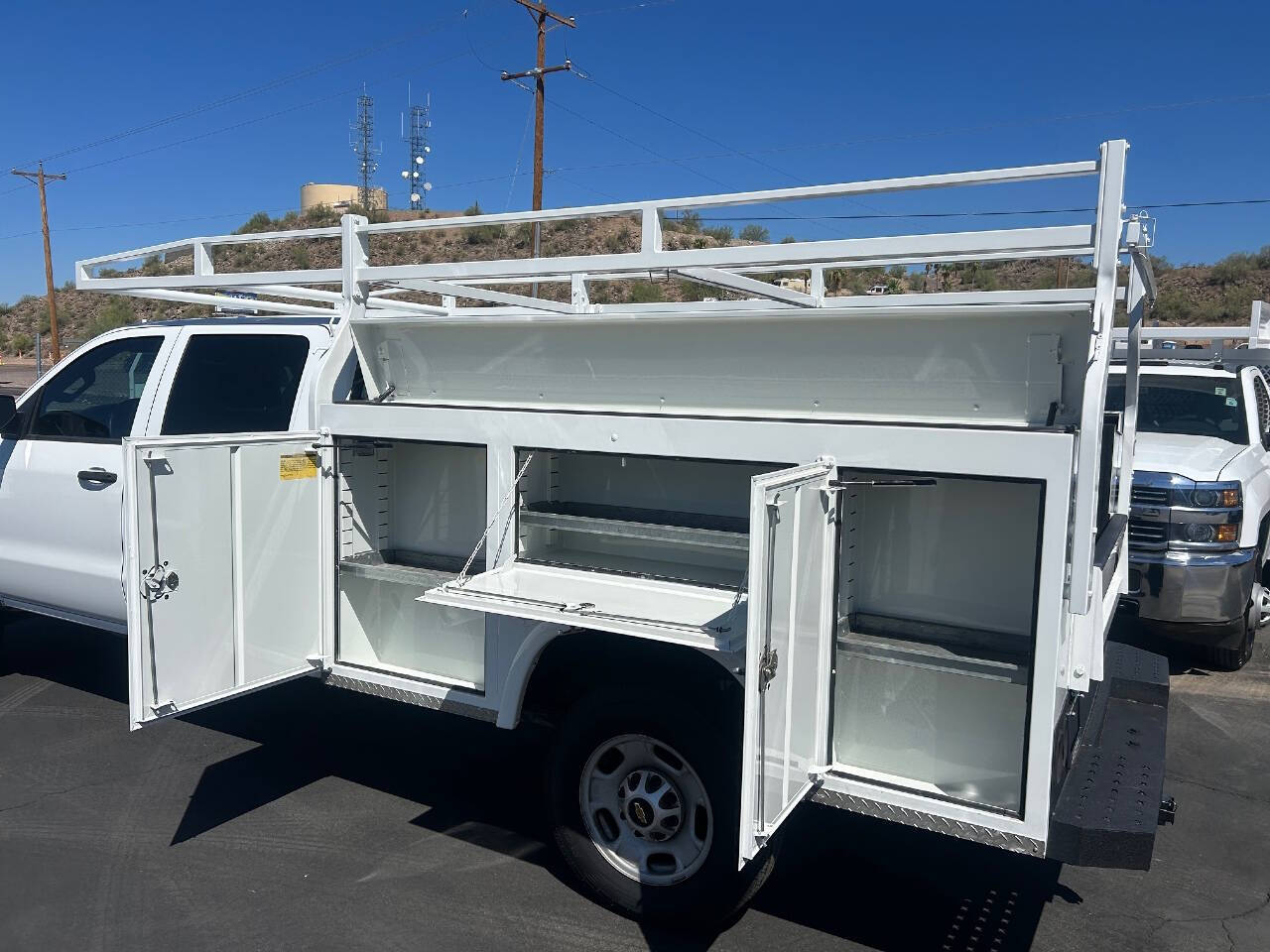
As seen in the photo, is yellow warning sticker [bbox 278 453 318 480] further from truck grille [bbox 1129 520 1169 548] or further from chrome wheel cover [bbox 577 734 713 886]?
truck grille [bbox 1129 520 1169 548]

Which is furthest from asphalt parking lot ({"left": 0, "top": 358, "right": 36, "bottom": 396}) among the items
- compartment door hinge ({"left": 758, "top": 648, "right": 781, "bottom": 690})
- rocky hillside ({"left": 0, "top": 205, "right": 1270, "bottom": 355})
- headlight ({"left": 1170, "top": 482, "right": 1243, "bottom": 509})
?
compartment door hinge ({"left": 758, "top": 648, "right": 781, "bottom": 690})

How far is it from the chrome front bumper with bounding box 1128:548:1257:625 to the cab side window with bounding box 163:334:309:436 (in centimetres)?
502

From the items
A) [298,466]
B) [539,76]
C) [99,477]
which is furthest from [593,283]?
[298,466]

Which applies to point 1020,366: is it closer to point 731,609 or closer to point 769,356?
point 769,356

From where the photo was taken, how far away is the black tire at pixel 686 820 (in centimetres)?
345

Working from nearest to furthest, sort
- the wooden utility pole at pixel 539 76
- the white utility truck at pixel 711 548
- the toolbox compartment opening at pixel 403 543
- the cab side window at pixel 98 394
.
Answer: the white utility truck at pixel 711 548
the toolbox compartment opening at pixel 403 543
the cab side window at pixel 98 394
the wooden utility pole at pixel 539 76

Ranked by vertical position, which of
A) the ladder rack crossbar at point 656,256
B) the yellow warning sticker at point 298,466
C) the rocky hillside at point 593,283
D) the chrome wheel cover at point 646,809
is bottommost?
the chrome wheel cover at point 646,809

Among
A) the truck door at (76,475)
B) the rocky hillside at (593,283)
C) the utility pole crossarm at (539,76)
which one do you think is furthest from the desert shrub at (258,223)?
the truck door at (76,475)

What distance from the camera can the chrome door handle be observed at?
213 inches

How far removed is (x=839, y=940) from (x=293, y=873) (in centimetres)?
208

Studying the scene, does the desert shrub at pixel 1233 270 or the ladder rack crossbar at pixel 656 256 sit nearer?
the ladder rack crossbar at pixel 656 256

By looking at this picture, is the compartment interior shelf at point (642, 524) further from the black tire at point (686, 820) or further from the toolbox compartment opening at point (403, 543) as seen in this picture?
the black tire at point (686, 820)

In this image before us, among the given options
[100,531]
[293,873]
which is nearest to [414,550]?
[293,873]

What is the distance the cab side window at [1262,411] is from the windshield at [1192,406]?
0.57ft
